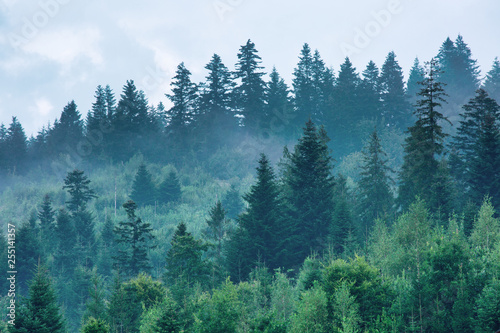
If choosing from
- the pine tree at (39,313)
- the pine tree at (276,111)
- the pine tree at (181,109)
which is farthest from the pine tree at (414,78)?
the pine tree at (39,313)

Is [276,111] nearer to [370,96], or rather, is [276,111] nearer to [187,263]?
[370,96]

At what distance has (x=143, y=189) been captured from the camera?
74.2 m

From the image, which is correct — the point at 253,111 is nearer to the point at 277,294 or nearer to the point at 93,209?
the point at 93,209

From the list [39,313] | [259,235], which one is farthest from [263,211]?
[39,313]

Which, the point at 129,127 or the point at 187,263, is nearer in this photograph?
the point at 187,263

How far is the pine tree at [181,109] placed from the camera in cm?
8944

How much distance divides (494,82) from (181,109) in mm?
62680

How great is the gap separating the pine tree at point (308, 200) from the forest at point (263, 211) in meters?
0.19

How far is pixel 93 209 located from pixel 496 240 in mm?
55250

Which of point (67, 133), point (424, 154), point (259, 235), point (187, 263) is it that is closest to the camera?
point (187, 263)

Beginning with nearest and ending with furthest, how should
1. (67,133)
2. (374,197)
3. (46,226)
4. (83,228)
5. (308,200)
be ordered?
(308,200) → (374,197) → (83,228) → (46,226) → (67,133)

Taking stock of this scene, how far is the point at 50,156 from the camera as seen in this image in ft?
319

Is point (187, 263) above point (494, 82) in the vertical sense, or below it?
below

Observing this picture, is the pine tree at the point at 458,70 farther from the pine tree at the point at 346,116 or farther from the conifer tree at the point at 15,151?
the conifer tree at the point at 15,151
